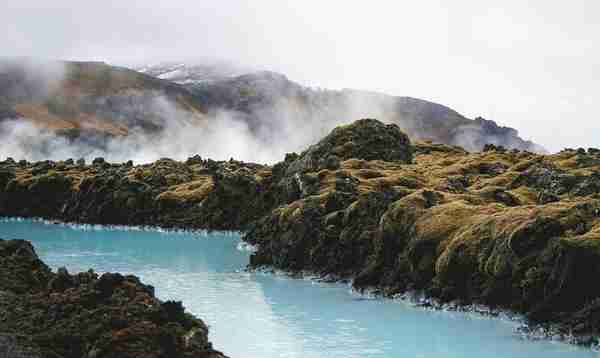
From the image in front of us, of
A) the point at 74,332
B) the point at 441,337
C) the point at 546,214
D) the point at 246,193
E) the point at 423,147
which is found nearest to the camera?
the point at 74,332

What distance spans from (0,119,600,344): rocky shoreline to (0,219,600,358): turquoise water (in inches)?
83.8

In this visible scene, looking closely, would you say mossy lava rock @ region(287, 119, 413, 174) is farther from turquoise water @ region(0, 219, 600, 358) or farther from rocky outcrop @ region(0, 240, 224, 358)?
rocky outcrop @ region(0, 240, 224, 358)

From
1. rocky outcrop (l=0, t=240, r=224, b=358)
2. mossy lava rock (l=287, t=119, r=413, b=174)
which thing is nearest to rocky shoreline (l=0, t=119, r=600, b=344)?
mossy lava rock (l=287, t=119, r=413, b=174)

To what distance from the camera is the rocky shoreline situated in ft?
139

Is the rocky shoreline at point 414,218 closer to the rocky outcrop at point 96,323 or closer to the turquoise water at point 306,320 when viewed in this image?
the turquoise water at point 306,320

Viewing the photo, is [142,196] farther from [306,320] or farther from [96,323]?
[96,323]

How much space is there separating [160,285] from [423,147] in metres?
90.6

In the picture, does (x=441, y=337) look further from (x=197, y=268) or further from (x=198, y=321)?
(x=197, y=268)

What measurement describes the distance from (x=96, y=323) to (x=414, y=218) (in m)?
32.6

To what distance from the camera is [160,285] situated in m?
62.9

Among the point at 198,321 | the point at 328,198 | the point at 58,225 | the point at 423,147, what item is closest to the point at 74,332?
the point at 198,321

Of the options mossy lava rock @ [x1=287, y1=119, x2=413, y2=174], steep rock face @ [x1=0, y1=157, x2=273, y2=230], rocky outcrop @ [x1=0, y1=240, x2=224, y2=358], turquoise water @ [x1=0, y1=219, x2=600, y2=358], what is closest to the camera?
rocky outcrop @ [x1=0, y1=240, x2=224, y2=358]

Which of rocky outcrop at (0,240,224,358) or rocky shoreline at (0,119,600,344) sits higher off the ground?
rocky shoreline at (0,119,600,344)

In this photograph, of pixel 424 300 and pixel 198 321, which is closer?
pixel 198 321
